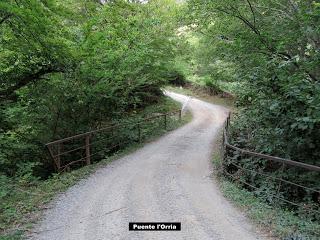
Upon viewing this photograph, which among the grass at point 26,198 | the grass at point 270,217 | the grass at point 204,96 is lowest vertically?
the grass at point 26,198

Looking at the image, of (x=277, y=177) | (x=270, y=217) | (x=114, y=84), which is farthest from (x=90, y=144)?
(x=270, y=217)

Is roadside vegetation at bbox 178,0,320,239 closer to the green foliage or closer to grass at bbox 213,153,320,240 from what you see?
grass at bbox 213,153,320,240

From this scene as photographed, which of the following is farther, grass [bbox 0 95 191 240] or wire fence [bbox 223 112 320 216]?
wire fence [bbox 223 112 320 216]

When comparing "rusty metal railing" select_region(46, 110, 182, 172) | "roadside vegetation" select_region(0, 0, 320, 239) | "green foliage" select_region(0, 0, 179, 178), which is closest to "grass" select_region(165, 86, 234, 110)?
"rusty metal railing" select_region(46, 110, 182, 172)

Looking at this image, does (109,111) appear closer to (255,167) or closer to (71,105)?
(71,105)

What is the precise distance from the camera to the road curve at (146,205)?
5.55 m

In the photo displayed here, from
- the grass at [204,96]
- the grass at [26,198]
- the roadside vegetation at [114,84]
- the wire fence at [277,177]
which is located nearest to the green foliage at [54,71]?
the roadside vegetation at [114,84]

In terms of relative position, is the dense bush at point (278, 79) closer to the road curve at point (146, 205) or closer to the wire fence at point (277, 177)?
the wire fence at point (277, 177)

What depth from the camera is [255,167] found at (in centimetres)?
936

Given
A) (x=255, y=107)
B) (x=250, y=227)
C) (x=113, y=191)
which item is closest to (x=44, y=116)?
(x=113, y=191)

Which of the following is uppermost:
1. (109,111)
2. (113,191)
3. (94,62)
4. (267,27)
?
(267,27)

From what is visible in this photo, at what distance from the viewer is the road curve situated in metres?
5.55

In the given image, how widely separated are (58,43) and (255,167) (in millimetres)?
6300

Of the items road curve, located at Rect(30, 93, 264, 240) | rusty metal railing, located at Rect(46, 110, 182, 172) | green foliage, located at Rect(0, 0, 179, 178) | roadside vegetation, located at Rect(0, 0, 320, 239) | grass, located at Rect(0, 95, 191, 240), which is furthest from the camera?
rusty metal railing, located at Rect(46, 110, 182, 172)
